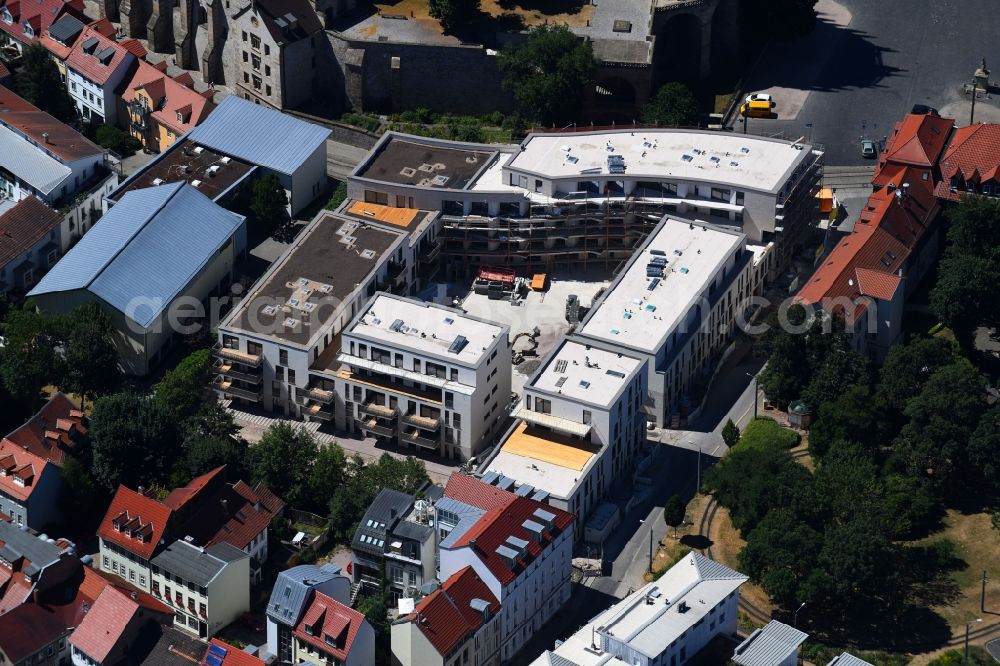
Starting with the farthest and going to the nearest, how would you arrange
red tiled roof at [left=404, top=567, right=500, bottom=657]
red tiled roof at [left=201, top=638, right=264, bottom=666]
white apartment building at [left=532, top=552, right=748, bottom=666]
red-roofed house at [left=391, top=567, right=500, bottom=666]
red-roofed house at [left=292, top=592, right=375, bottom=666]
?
red-roofed house at [left=292, top=592, right=375, bottom=666], red tiled roof at [left=404, top=567, right=500, bottom=657], red-roofed house at [left=391, top=567, right=500, bottom=666], red tiled roof at [left=201, top=638, right=264, bottom=666], white apartment building at [left=532, top=552, right=748, bottom=666]

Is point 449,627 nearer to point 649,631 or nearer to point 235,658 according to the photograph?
point 649,631

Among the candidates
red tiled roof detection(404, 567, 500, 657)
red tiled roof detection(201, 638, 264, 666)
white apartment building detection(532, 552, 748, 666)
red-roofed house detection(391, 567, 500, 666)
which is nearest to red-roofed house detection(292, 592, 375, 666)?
red-roofed house detection(391, 567, 500, 666)

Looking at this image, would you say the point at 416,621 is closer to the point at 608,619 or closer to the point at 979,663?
the point at 608,619

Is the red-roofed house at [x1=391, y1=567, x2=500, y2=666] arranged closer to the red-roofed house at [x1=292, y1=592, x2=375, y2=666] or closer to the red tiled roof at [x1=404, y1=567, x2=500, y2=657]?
the red tiled roof at [x1=404, y1=567, x2=500, y2=657]

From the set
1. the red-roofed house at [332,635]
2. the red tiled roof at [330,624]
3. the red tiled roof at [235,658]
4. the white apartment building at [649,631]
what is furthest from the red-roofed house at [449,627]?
the red tiled roof at [235,658]

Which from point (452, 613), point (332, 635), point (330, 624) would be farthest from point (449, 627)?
point (330, 624)
